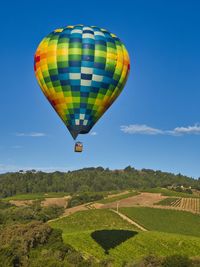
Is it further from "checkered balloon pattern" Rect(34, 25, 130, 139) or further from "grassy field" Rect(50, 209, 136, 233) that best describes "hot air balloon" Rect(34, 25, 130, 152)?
"grassy field" Rect(50, 209, 136, 233)

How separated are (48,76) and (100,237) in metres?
45.7

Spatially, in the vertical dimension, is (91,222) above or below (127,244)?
above

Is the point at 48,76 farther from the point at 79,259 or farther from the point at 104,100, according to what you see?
the point at 79,259

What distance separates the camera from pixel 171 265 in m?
49.2

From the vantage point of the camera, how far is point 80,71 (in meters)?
37.6

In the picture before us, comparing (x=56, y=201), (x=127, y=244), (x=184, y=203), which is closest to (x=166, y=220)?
(x=127, y=244)

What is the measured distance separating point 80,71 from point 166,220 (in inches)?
2742

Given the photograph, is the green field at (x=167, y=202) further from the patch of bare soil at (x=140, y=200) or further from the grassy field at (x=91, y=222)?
the grassy field at (x=91, y=222)

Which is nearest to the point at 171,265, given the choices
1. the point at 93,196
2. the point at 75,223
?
the point at 75,223

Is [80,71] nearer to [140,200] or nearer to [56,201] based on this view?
[140,200]

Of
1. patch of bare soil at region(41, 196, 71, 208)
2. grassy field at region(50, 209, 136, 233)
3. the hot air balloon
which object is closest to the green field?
grassy field at region(50, 209, 136, 233)

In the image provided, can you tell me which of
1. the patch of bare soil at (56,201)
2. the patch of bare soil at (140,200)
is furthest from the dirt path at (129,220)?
the patch of bare soil at (56,201)

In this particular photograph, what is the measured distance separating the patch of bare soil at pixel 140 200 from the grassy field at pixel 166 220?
775 inches

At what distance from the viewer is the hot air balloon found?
37.7 m
